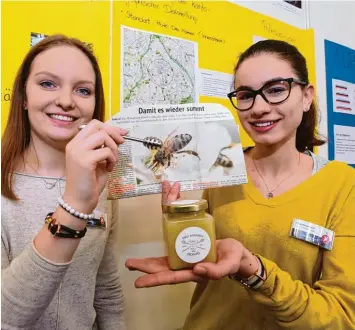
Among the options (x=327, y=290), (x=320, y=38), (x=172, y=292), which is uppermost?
(x=320, y=38)

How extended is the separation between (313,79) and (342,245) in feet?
3.63

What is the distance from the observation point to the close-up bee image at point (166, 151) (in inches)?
29.9

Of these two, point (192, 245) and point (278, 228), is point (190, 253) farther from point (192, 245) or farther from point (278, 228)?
point (278, 228)

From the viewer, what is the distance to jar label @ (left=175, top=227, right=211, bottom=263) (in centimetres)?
62

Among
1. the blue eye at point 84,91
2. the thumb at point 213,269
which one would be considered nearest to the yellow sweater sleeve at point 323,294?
the thumb at point 213,269

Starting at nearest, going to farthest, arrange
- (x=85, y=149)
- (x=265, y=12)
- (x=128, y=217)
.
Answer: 1. (x=85, y=149)
2. (x=128, y=217)
3. (x=265, y=12)

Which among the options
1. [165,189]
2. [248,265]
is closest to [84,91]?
[165,189]

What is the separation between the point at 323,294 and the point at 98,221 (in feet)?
1.78

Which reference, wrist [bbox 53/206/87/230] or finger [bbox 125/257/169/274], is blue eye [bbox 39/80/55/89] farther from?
finger [bbox 125/257/169/274]

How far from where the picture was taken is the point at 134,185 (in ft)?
2.44

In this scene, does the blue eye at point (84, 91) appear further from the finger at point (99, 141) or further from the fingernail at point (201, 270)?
the fingernail at point (201, 270)

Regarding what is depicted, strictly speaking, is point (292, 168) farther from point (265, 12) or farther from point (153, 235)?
point (265, 12)

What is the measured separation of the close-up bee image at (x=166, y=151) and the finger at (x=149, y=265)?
20 centimetres

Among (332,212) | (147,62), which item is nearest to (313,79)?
(147,62)
